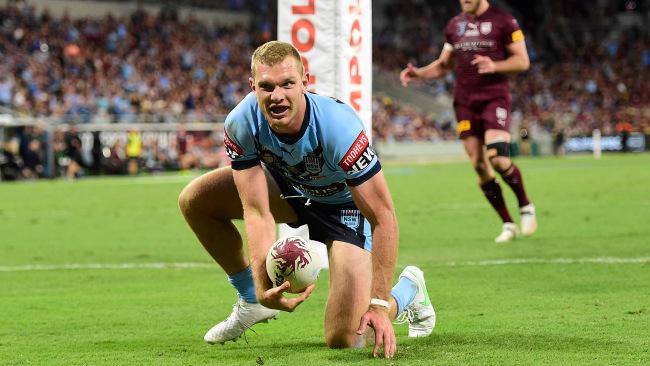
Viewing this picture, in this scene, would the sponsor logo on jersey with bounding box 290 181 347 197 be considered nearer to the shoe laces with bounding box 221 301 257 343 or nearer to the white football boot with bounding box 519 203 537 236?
the shoe laces with bounding box 221 301 257 343

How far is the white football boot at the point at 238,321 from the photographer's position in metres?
5.87

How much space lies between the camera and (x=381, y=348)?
540 centimetres

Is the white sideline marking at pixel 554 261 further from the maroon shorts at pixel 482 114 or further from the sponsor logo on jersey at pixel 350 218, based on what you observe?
the sponsor logo on jersey at pixel 350 218

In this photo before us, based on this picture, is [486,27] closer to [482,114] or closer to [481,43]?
[481,43]

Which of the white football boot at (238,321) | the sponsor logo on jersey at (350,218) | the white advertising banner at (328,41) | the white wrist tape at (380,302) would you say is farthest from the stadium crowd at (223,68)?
the white wrist tape at (380,302)

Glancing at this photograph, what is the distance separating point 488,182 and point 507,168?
1.03 feet

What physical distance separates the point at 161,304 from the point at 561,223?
716 cm

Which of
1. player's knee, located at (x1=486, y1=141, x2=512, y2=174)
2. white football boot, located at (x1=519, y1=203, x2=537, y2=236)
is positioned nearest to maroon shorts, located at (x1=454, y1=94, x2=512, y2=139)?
player's knee, located at (x1=486, y1=141, x2=512, y2=174)

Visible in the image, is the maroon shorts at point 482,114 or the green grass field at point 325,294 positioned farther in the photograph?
the maroon shorts at point 482,114

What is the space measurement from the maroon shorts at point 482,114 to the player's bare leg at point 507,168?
0.47ft

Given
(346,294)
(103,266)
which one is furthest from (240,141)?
(103,266)

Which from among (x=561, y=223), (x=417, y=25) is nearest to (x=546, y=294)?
(x=561, y=223)

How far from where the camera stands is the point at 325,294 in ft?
25.4

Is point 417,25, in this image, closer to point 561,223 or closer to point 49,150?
point 49,150
